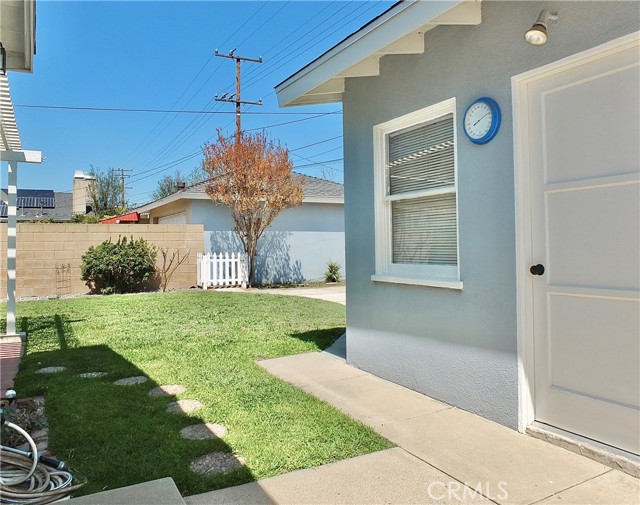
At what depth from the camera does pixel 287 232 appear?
54.9ft

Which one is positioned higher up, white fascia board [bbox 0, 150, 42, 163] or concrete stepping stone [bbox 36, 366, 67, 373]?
white fascia board [bbox 0, 150, 42, 163]

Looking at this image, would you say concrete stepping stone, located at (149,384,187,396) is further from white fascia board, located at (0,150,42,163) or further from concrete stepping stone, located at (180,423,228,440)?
white fascia board, located at (0,150,42,163)

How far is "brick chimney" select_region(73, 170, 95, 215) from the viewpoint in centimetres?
3869

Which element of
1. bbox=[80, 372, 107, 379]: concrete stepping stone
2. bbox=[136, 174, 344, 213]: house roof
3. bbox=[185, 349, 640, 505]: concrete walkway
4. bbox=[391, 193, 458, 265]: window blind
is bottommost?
bbox=[185, 349, 640, 505]: concrete walkway

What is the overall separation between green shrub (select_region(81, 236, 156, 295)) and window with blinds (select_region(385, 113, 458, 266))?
1045cm

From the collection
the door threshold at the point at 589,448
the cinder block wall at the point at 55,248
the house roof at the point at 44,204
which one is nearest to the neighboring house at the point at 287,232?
the cinder block wall at the point at 55,248

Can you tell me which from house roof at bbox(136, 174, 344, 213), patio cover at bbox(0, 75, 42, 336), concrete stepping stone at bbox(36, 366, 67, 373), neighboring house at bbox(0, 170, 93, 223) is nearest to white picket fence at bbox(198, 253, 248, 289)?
house roof at bbox(136, 174, 344, 213)

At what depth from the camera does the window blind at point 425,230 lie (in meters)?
3.90

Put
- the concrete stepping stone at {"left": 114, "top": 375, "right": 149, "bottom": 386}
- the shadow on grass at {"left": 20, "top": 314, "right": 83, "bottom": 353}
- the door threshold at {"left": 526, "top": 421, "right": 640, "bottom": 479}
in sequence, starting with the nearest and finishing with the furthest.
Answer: the door threshold at {"left": 526, "top": 421, "right": 640, "bottom": 479}
the concrete stepping stone at {"left": 114, "top": 375, "right": 149, "bottom": 386}
the shadow on grass at {"left": 20, "top": 314, "right": 83, "bottom": 353}

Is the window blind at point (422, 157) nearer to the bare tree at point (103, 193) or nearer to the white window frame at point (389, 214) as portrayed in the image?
the white window frame at point (389, 214)

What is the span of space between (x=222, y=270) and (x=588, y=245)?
12.8m

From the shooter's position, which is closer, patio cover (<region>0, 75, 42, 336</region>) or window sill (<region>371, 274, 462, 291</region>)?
window sill (<region>371, 274, 462, 291</region>)

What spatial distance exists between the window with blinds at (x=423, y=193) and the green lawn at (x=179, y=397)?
1684 millimetres

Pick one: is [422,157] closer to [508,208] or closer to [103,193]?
[508,208]
